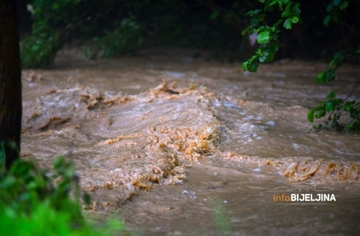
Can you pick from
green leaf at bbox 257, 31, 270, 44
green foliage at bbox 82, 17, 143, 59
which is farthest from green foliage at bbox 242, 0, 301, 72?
green foliage at bbox 82, 17, 143, 59

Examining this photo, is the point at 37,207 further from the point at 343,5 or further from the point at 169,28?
the point at 169,28

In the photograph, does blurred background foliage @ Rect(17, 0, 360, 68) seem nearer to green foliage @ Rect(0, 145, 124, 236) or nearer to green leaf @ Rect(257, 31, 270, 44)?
green leaf @ Rect(257, 31, 270, 44)

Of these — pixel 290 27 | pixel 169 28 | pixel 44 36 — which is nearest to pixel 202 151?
pixel 290 27

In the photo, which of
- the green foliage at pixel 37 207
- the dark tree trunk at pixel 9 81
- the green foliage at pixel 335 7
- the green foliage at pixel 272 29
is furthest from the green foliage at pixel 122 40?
the green foliage at pixel 37 207

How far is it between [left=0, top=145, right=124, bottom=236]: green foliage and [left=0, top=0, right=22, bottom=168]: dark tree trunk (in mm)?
931

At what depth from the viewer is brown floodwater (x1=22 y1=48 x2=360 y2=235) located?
197 inches

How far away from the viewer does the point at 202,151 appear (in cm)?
693

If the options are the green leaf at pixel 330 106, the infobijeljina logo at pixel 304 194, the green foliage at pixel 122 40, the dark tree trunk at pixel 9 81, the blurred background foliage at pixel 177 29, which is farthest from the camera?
the green foliage at pixel 122 40

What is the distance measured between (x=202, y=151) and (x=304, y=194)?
1673 millimetres

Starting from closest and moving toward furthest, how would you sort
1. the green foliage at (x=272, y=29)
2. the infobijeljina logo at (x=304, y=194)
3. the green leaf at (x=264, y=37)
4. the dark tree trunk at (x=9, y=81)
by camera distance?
1. the dark tree trunk at (x=9, y=81)
2. the infobijeljina logo at (x=304, y=194)
3. the green foliage at (x=272, y=29)
4. the green leaf at (x=264, y=37)

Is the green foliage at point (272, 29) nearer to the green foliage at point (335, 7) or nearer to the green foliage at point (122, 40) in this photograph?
the green foliage at point (335, 7)

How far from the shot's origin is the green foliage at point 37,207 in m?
2.90

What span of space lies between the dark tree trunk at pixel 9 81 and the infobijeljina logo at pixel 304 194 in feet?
7.93

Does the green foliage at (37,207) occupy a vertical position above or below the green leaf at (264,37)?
below
